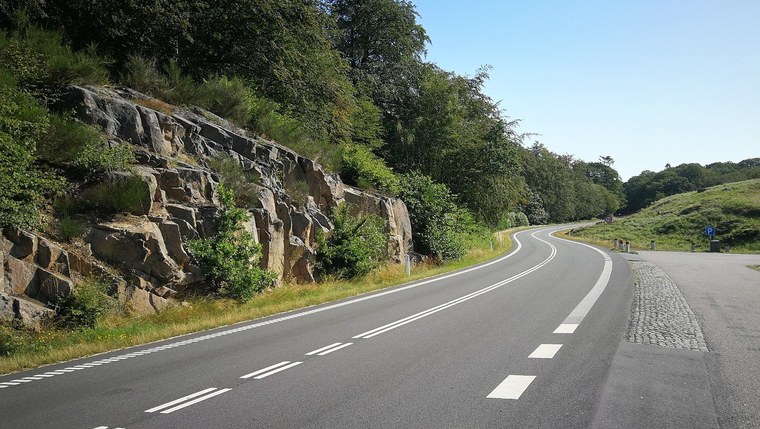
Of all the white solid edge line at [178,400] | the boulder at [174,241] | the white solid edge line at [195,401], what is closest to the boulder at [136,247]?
the boulder at [174,241]

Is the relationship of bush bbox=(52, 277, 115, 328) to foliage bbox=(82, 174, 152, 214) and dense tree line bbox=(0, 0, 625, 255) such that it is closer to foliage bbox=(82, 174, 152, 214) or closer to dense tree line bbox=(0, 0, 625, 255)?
foliage bbox=(82, 174, 152, 214)

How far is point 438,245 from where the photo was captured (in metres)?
27.7

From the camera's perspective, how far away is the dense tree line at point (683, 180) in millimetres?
139000

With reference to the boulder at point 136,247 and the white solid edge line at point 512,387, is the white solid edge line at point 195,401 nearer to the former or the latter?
the white solid edge line at point 512,387

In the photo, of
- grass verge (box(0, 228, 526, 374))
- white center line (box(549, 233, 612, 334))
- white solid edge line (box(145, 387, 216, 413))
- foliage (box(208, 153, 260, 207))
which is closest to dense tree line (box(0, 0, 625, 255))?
foliage (box(208, 153, 260, 207))

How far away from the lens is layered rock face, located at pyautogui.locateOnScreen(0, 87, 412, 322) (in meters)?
9.32

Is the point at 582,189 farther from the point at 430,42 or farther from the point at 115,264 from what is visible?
the point at 115,264

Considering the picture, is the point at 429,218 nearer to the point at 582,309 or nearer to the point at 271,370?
the point at 582,309

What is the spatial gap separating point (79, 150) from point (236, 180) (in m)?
4.05

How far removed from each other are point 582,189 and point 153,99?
135 metres

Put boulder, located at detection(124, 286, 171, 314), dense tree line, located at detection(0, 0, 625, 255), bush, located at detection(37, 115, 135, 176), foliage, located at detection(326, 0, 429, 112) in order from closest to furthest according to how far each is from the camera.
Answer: boulder, located at detection(124, 286, 171, 314)
bush, located at detection(37, 115, 135, 176)
dense tree line, located at detection(0, 0, 625, 255)
foliage, located at detection(326, 0, 429, 112)

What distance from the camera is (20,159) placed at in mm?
9594

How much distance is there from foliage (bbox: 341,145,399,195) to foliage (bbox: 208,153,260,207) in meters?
8.29

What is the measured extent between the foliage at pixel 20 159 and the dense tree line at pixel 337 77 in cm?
458
